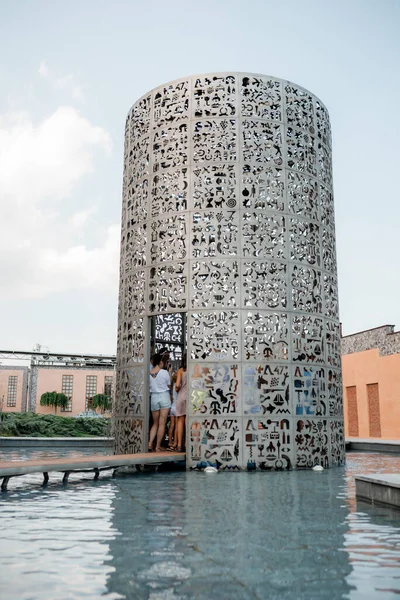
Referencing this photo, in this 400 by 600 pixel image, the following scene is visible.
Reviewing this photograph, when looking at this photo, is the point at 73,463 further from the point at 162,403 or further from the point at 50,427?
the point at 50,427

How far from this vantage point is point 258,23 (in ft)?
36.6

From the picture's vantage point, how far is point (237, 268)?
8922mm

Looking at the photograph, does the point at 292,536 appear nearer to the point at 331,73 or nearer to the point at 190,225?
the point at 190,225

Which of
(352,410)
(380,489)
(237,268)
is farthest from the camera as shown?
(352,410)

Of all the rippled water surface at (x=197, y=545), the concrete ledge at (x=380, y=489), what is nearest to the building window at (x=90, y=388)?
the rippled water surface at (x=197, y=545)

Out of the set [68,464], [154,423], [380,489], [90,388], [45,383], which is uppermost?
[45,383]

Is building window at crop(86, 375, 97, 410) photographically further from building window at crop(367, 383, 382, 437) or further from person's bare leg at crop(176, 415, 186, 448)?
person's bare leg at crop(176, 415, 186, 448)

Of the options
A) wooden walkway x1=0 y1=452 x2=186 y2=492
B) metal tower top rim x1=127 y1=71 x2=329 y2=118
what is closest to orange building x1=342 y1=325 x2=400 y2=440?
metal tower top rim x1=127 y1=71 x2=329 y2=118

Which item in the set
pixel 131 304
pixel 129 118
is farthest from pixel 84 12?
pixel 131 304

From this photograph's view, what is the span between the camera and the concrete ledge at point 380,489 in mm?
4871

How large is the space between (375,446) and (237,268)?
8.57m

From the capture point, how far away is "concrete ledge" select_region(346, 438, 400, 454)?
1462 centimetres

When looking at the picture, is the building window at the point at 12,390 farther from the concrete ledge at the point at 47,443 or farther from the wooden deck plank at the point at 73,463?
the wooden deck plank at the point at 73,463

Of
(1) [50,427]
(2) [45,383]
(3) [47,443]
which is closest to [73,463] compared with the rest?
(3) [47,443]
